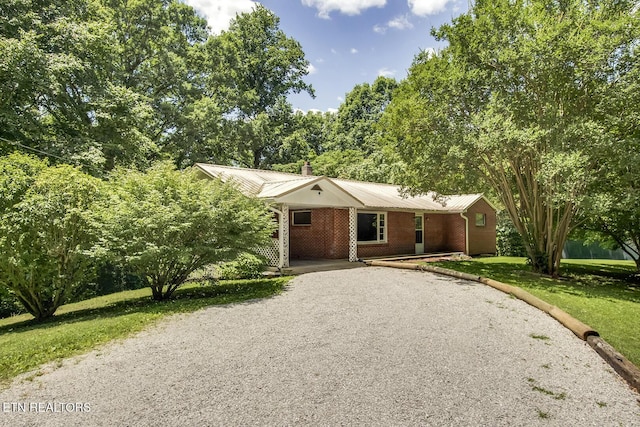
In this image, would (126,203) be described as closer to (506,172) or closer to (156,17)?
(506,172)

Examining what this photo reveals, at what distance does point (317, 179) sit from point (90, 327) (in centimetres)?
878

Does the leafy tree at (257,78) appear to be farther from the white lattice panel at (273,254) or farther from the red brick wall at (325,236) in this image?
the white lattice panel at (273,254)

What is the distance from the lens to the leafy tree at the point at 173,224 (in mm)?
8312

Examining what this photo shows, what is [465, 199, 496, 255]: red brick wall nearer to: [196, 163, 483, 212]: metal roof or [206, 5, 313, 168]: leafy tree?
[196, 163, 483, 212]: metal roof

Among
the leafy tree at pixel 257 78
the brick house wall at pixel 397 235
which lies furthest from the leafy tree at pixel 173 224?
the leafy tree at pixel 257 78

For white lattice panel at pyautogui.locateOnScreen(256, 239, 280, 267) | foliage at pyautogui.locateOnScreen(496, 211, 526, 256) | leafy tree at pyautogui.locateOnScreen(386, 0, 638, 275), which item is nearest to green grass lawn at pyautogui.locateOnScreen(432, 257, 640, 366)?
leafy tree at pyautogui.locateOnScreen(386, 0, 638, 275)

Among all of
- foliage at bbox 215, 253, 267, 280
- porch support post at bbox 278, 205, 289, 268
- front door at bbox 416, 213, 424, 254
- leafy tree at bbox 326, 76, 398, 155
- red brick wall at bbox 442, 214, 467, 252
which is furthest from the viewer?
leafy tree at bbox 326, 76, 398, 155

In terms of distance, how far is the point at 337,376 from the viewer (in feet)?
14.2

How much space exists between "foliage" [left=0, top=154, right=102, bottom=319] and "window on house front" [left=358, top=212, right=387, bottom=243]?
429 inches

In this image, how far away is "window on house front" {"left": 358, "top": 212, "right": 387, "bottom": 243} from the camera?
17.0 metres

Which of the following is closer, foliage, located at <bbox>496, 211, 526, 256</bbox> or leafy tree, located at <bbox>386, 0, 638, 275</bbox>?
leafy tree, located at <bbox>386, 0, 638, 275</bbox>

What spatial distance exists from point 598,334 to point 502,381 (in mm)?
2840

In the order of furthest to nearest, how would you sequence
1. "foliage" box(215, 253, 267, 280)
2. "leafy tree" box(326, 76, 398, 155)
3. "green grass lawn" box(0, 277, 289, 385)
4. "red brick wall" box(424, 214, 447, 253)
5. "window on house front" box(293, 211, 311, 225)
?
"leafy tree" box(326, 76, 398, 155) < "red brick wall" box(424, 214, 447, 253) < "window on house front" box(293, 211, 311, 225) < "foliage" box(215, 253, 267, 280) < "green grass lawn" box(0, 277, 289, 385)

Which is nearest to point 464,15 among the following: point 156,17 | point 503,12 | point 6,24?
point 503,12
